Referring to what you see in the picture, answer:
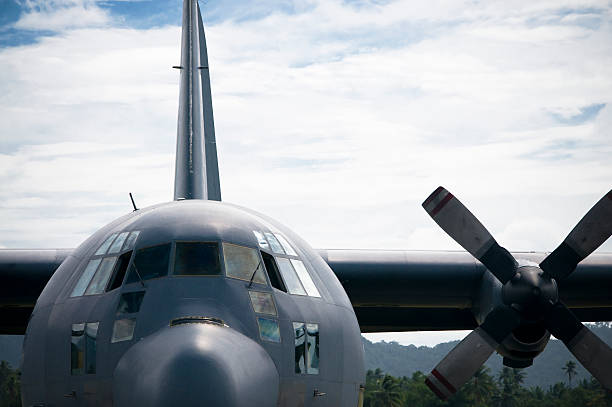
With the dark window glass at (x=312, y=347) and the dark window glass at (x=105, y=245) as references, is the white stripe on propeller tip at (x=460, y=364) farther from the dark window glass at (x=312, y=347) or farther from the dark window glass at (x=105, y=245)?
the dark window glass at (x=105, y=245)

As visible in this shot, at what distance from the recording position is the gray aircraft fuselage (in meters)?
6.21

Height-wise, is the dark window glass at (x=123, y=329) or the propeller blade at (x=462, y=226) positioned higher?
the propeller blade at (x=462, y=226)

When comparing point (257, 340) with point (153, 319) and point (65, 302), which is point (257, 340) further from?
point (65, 302)

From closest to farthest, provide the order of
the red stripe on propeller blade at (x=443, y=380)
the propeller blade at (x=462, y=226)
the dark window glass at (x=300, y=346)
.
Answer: the dark window glass at (x=300, y=346)
the red stripe on propeller blade at (x=443, y=380)
the propeller blade at (x=462, y=226)

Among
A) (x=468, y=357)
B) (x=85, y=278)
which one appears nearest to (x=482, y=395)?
(x=468, y=357)

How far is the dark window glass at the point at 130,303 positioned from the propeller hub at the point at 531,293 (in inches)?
278

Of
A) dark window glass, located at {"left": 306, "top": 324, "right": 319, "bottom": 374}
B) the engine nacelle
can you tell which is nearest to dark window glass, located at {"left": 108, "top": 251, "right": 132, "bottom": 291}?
dark window glass, located at {"left": 306, "top": 324, "right": 319, "bottom": 374}

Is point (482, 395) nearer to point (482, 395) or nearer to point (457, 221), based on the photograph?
point (482, 395)

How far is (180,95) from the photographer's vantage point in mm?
16062

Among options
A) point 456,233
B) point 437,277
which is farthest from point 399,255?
point 456,233

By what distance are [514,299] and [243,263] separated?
6.17 metres

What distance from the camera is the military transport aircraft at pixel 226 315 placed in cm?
643

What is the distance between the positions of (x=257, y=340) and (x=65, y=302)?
2.25 meters

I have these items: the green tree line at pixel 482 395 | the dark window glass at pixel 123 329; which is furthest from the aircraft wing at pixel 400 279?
the green tree line at pixel 482 395
